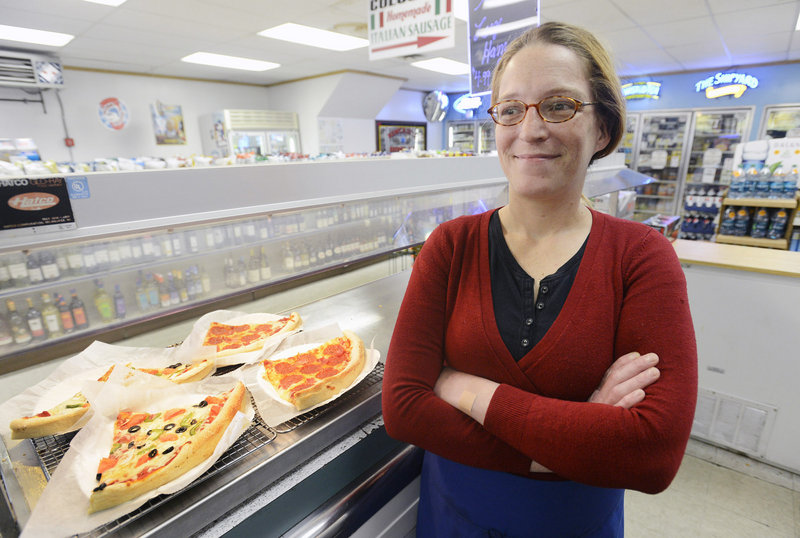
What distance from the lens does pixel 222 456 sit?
1.05m

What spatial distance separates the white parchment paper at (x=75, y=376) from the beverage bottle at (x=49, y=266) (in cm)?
43

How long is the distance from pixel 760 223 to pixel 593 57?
6.50 metres

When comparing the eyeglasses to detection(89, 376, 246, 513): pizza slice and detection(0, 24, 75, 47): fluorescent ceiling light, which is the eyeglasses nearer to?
detection(89, 376, 246, 513): pizza slice

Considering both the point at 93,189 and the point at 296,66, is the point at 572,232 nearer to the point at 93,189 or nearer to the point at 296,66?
the point at 93,189

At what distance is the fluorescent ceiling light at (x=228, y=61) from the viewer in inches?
276

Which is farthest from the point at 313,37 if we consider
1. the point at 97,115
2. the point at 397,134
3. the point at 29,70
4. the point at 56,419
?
the point at 56,419

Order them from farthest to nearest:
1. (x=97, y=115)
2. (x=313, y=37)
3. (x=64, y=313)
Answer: (x=97, y=115), (x=313, y=37), (x=64, y=313)

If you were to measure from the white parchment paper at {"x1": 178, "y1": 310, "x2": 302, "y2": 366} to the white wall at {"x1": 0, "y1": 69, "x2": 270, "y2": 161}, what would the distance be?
7889 millimetres

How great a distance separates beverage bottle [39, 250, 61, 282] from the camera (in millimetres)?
1615

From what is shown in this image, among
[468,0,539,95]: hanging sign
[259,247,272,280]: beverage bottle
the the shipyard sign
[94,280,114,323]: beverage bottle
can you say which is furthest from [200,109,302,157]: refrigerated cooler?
[94,280,114,323]: beverage bottle

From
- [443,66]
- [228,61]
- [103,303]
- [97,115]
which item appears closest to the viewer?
[103,303]

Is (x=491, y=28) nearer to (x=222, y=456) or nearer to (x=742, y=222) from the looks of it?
(x=222, y=456)

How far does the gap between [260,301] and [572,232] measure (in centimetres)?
184

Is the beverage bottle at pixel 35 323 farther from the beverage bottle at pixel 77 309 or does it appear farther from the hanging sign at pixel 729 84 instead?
the hanging sign at pixel 729 84
